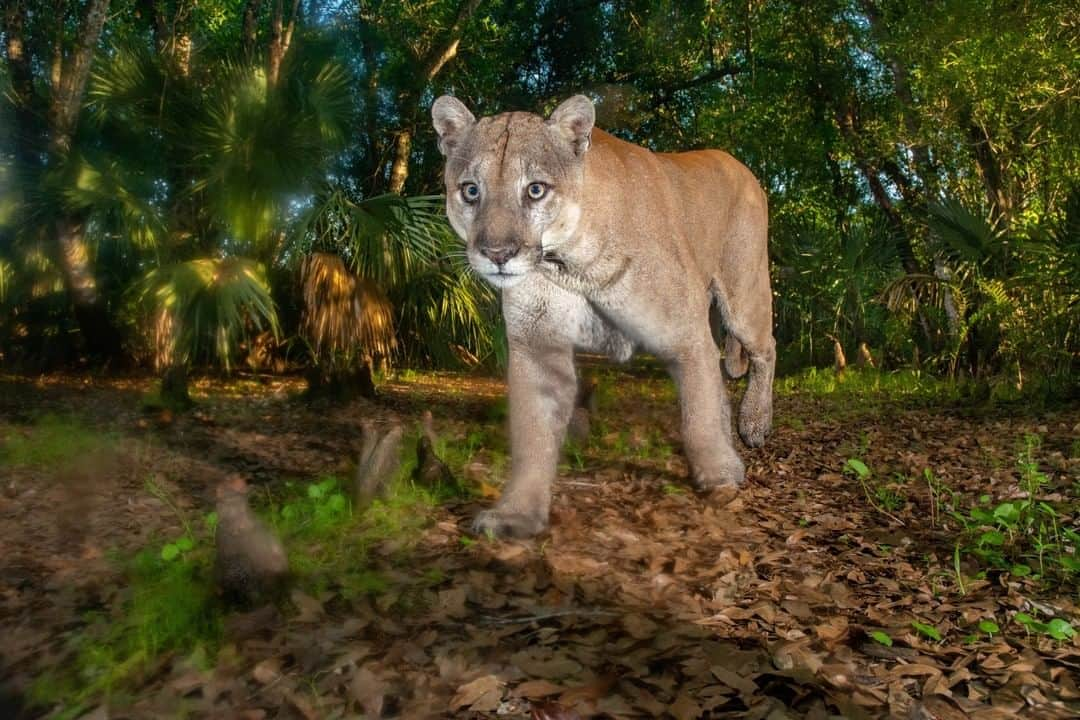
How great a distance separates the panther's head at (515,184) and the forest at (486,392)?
1.20 m

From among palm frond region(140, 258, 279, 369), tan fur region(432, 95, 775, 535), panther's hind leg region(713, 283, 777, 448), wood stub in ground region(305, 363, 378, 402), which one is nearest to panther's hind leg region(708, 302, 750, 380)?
panther's hind leg region(713, 283, 777, 448)

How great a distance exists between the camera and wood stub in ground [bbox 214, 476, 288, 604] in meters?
3.05

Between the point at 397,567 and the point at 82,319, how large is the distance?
7205 mm

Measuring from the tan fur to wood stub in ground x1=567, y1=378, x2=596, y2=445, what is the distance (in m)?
1.30

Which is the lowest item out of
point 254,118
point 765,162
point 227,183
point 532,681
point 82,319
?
point 532,681

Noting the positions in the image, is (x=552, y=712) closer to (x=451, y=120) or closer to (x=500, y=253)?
(x=500, y=253)

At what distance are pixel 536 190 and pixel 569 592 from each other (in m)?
1.67

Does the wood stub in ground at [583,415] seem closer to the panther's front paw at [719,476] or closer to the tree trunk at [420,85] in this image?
the panther's front paw at [719,476]

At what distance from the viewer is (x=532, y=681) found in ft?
8.43

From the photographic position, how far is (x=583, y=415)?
6254mm

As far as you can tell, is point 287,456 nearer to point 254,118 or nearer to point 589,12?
point 254,118

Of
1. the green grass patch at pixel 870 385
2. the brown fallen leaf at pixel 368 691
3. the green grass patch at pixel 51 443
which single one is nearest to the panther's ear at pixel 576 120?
the brown fallen leaf at pixel 368 691

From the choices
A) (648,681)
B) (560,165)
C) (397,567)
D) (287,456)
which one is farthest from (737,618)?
(287,456)

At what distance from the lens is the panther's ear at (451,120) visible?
408 cm
